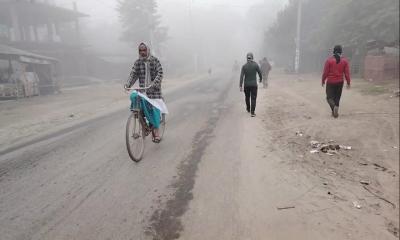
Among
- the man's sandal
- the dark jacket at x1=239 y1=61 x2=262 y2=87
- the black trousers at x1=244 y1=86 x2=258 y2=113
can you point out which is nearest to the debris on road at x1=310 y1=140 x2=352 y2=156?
the man's sandal

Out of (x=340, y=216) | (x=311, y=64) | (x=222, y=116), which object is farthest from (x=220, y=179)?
(x=311, y=64)

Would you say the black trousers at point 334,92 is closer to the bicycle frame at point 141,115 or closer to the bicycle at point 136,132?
the bicycle frame at point 141,115

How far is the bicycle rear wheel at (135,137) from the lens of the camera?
6012mm

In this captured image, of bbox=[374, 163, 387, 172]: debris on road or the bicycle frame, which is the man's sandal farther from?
bbox=[374, 163, 387, 172]: debris on road

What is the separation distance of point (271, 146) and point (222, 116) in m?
4.09

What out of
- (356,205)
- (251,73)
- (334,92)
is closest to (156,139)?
(356,205)

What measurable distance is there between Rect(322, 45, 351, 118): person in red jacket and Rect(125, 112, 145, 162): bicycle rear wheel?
5.95 metres

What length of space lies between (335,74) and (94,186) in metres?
7.45

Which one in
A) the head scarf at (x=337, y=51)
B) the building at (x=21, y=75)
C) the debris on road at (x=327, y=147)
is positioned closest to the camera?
the debris on road at (x=327, y=147)

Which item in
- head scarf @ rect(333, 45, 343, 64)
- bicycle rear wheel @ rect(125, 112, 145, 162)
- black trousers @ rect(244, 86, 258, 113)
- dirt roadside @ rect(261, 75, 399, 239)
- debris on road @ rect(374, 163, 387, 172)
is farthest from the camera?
black trousers @ rect(244, 86, 258, 113)

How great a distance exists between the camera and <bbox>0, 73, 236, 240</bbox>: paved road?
12.6ft

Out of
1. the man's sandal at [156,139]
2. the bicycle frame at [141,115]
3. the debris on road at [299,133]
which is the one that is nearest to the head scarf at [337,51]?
the debris on road at [299,133]

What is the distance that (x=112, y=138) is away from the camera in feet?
27.1

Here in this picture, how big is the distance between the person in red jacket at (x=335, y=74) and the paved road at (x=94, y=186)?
3.87 m
